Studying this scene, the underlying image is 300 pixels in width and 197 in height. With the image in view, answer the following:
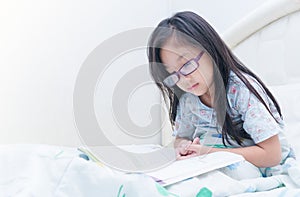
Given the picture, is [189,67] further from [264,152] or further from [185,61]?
[264,152]

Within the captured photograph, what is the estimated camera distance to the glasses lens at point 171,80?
930 mm

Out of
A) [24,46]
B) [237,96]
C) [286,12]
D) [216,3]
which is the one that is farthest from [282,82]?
[24,46]

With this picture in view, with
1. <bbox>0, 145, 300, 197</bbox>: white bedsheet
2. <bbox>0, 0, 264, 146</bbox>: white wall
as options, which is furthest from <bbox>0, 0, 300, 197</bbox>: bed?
<bbox>0, 0, 264, 146</bbox>: white wall

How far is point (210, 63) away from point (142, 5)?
1.03m

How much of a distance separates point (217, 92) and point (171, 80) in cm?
12

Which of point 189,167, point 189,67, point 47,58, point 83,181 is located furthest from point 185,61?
point 47,58

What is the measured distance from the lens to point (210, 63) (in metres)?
0.90

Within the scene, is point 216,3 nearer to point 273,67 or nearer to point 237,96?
point 273,67

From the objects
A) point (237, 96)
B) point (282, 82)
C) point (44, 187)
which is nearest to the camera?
point (44, 187)

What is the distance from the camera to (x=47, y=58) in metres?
1.64

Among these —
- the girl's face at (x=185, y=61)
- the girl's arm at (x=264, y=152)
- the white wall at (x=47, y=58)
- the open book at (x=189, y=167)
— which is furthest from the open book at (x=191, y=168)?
the white wall at (x=47, y=58)

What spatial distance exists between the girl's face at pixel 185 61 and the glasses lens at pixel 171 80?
0.04ft

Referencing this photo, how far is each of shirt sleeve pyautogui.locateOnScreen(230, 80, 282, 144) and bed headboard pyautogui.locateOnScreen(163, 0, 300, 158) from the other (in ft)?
0.80

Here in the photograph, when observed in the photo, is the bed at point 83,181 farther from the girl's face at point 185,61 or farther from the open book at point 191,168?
the girl's face at point 185,61
